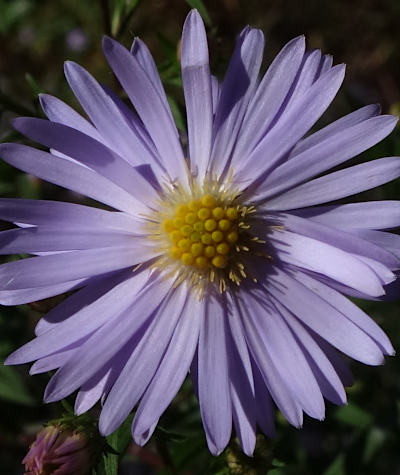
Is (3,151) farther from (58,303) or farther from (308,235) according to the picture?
(308,235)

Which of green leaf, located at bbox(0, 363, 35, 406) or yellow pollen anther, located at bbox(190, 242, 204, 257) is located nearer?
yellow pollen anther, located at bbox(190, 242, 204, 257)

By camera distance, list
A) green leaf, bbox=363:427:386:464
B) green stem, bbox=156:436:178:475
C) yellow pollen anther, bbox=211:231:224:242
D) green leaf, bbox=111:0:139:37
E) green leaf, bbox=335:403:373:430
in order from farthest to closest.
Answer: green leaf, bbox=335:403:373:430, green leaf, bbox=363:427:386:464, green leaf, bbox=111:0:139:37, green stem, bbox=156:436:178:475, yellow pollen anther, bbox=211:231:224:242

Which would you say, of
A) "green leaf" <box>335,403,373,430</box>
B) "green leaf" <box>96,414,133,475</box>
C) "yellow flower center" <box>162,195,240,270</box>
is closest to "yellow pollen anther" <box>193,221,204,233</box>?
"yellow flower center" <box>162,195,240,270</box>

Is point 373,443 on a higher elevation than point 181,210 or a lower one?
lower

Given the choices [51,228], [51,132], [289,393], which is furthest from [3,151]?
[289,393]

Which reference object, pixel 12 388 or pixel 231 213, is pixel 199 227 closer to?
pixel 231 213

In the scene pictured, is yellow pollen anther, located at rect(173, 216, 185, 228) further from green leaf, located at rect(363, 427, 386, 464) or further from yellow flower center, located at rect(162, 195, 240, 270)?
green leaf, located at rect(363, 427, 386, 464)

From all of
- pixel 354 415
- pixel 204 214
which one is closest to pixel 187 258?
pixel 204 214
